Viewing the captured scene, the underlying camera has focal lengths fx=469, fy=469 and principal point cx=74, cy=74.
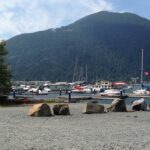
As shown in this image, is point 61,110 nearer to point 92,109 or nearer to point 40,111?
point 40,111

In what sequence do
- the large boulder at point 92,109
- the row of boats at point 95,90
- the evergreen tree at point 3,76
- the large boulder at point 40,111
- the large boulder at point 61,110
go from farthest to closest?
the row of boats at point 95,90
the evergreen tree at point 3,76
the large boulder at point 92,109
the large boulder at point 61,110
the large boulder at point 40,111

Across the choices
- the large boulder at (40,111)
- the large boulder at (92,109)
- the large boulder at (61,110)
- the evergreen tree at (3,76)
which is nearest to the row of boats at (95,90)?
the evergreen tree at (3,76)

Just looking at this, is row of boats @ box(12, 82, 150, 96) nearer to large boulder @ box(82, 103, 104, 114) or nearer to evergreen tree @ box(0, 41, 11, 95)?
evergreen tree @ box(0, 41, 11, 95)

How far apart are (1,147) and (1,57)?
124 ft

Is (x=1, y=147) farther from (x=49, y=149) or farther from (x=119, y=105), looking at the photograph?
(x=119, y=105)

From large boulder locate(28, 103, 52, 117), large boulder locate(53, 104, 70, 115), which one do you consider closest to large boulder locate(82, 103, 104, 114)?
large boulder locate(53, 104, 70, 115)

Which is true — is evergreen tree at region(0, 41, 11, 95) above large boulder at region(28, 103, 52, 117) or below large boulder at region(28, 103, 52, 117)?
above

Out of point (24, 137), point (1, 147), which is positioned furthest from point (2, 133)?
point (1, 147)

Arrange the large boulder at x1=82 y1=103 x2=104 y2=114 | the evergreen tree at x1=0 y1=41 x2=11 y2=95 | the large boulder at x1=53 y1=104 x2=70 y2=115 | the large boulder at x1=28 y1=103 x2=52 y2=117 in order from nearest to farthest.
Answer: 1. the large boulder at x1=28 y1=103 x2=52 y2=117
2. the large boulder at x1=53 y1=104 x2=70 y2=115
3. the large boulder at x1=82 y1=103 x2=104 y2=114
4. the evergreen tree at x1=0 y1=41 x2=11 y2=95

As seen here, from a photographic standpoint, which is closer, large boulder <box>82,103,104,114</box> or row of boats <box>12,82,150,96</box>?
large boulder <box>82,103,104,114</box>

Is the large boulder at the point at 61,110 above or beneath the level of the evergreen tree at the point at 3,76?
Result: beneath

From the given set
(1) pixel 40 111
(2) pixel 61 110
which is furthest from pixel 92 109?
(1) pixel 40 111

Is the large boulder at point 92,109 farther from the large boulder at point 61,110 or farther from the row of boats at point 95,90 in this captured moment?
the row of boats at point 95,90

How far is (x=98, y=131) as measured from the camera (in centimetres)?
2203
